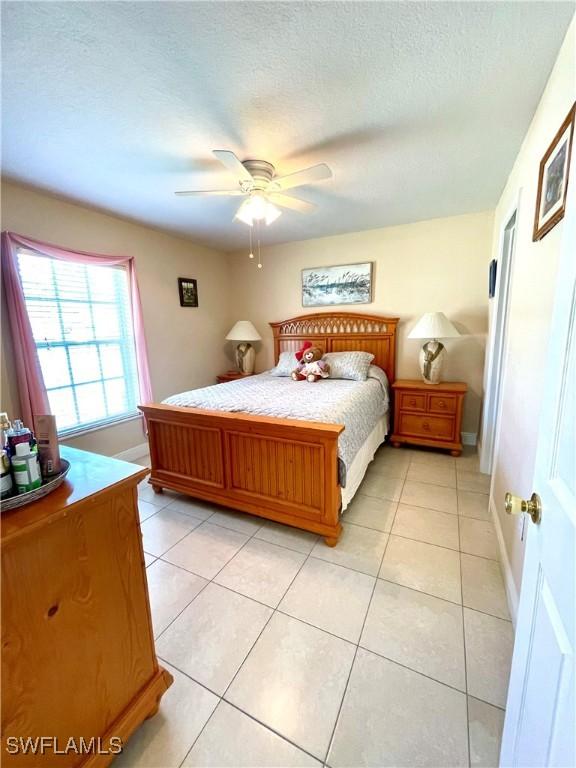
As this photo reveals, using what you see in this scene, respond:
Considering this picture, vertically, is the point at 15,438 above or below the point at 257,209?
below

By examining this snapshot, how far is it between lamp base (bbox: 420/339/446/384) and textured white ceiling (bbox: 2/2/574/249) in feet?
4.74

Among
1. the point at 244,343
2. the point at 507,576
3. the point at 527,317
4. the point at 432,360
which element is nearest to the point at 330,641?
the point at 507,576

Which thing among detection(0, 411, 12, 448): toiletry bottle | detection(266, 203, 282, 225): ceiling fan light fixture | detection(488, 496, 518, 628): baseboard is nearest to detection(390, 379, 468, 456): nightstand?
detection(488, 496, 518, 628): baseboard

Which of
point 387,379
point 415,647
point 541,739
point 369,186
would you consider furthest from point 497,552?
point 369,186

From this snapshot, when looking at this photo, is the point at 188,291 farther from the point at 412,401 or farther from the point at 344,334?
the point at 412,401

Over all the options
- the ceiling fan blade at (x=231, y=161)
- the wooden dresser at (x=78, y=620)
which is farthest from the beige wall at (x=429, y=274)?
the wooden dresser at (x=78, y=620)

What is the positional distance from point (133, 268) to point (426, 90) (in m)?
2.79

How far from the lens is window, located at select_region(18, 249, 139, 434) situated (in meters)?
2.53

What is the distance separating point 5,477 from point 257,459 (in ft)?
4.75

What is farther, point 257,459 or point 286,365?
point 286,365

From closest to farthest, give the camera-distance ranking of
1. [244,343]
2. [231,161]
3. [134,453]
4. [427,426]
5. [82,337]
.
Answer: [231,161] < [82,337] < [427,426] < [134,453] < [244,343]

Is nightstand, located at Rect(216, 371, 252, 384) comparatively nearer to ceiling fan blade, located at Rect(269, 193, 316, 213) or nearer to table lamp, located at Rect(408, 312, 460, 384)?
table lamp, located at Rect(408, 312, 460, 384)

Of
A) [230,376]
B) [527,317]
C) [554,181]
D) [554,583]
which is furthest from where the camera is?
[230,376]

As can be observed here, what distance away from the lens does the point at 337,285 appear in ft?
12.5
